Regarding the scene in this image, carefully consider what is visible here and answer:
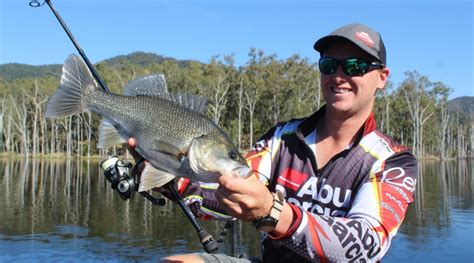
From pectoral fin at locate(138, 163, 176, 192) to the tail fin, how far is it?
3.39 feet

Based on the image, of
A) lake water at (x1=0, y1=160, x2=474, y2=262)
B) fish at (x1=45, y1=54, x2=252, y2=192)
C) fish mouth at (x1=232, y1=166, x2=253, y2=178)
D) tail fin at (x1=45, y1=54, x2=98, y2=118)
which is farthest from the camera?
lake water at (x1=0, y1=160, x2=474, y2=262)

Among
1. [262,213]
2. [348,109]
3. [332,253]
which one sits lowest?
[332,253]

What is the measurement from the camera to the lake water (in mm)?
13133

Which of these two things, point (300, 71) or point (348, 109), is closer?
point (348, 109)

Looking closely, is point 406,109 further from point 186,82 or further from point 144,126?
point 144,126

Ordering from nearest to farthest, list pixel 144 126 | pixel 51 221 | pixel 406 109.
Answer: pixel 144 126 → pixel 51 221 → pixel 406 109

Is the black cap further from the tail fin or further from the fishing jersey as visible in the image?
the tail fin

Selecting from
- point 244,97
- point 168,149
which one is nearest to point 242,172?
point 168,149

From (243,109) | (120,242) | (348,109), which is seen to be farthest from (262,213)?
(243,109)

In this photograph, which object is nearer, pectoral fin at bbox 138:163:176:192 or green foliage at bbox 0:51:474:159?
pectoral fin at bbox 138:163:176:192

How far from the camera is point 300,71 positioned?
232ft

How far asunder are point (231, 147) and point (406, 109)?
3386 inches

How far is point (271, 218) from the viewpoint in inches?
A: 94.4

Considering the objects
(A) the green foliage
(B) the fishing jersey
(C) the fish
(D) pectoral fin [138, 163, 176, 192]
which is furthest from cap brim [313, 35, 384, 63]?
(A) the green foliage
